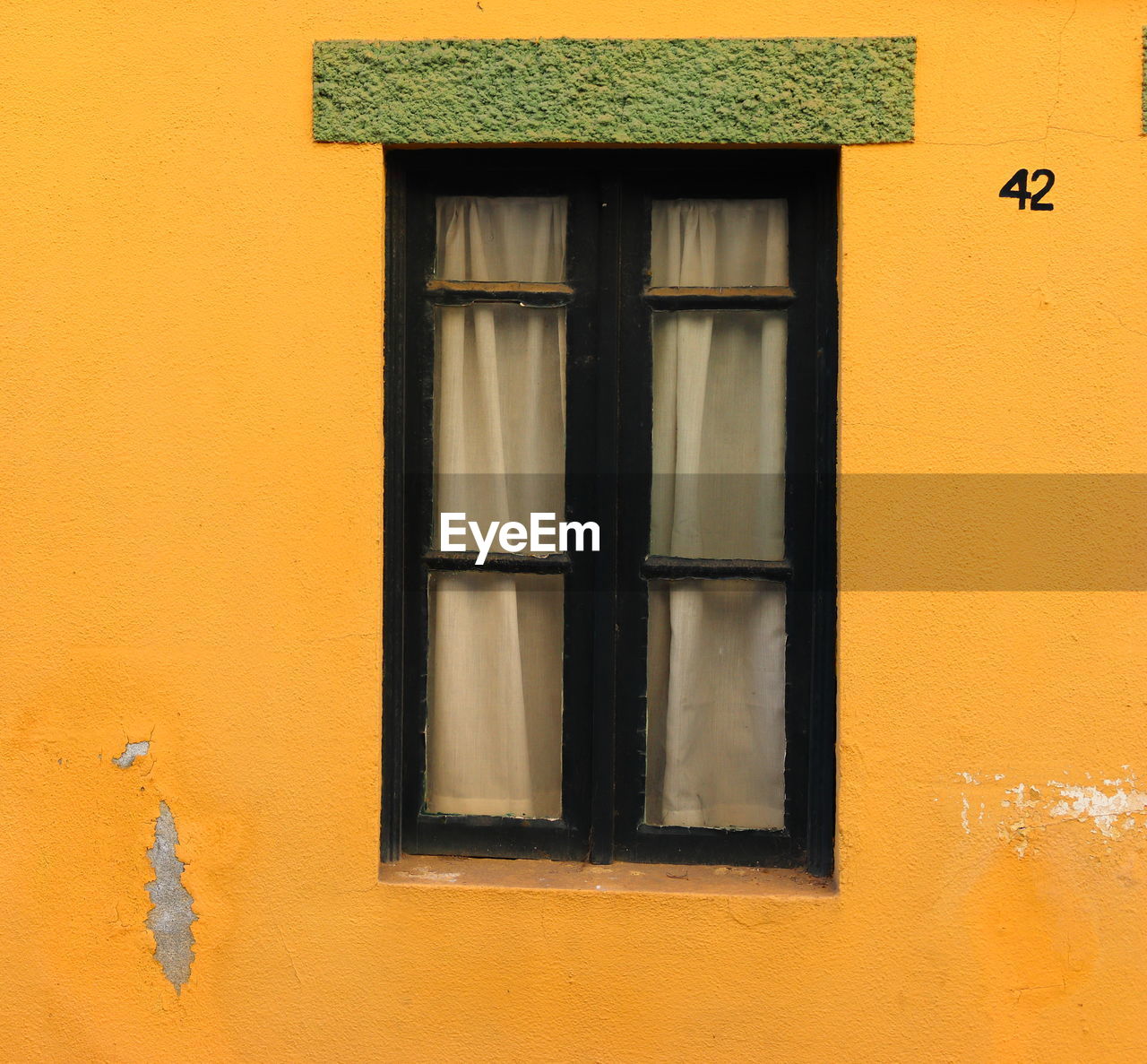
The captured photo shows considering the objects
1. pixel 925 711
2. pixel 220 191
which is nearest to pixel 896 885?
pixel 925 711

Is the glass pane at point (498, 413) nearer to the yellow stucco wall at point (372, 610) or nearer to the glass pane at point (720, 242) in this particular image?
the yellow stucco wall at point (372, 610)

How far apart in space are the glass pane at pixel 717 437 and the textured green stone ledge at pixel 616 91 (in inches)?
20.1

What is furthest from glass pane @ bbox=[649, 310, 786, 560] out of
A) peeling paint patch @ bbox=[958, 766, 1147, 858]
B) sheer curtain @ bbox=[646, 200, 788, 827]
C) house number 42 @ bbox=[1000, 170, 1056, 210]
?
peeling paint patch @ bbox=[958, 766, 1147, 858]

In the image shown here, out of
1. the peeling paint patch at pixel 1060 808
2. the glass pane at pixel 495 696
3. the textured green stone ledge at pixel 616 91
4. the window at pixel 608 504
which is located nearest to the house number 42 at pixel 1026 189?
the textured green stone ledge at pixel 616 91

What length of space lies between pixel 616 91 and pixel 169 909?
2477 mm

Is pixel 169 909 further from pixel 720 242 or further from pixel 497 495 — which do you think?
pixel 720 242

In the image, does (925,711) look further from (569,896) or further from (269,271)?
(269,271)

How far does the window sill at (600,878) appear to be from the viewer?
8.95ft

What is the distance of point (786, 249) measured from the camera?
2859 mm

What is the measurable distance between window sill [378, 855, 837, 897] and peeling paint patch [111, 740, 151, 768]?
0.71 metres

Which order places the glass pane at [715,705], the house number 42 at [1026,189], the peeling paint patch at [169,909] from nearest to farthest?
the house number 42 at [1026,189]
the peeling paint patch at [169,909]
the glass pane at [715,705]

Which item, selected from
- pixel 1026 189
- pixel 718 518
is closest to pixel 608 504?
pixel 718 518

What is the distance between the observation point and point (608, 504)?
2.85 metres

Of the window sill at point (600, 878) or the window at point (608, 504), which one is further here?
the window at point (608, 504)
